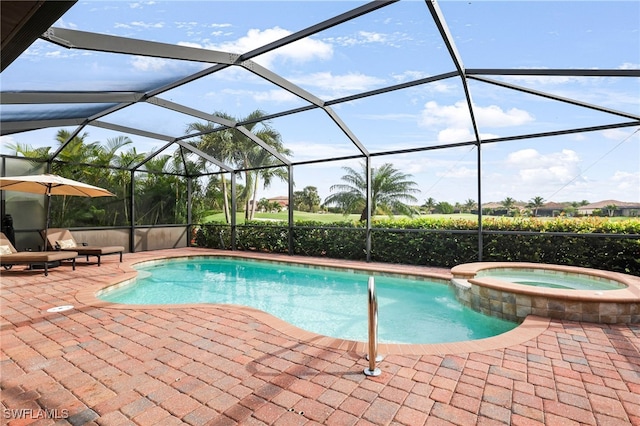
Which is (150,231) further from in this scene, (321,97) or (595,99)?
(595,99)

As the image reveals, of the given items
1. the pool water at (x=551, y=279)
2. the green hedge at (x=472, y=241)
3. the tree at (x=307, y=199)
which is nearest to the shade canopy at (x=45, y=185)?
the green hedge at (x=472, y=241)

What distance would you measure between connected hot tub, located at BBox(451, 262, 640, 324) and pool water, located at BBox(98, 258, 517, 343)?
280 millimetres

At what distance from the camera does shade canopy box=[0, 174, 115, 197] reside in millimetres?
7723

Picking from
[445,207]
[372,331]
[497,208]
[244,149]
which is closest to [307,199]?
[244,149]

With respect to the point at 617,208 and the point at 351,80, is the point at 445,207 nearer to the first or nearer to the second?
the point at 617,208

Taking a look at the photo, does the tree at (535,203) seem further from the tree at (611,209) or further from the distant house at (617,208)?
the tree at (611,209)

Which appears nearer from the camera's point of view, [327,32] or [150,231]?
[327,32]

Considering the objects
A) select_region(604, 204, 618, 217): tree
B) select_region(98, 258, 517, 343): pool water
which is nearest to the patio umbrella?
select_region(98, 258, 517, 343): pool water

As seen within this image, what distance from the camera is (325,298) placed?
7219 mm

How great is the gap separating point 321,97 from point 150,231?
9.38 m

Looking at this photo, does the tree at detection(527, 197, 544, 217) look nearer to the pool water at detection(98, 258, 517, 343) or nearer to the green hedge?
the green hedge

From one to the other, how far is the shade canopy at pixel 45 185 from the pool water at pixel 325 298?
Result: 277 centimetres

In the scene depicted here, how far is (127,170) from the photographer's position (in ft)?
41.6

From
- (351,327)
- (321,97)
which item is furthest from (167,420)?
(321,97)
